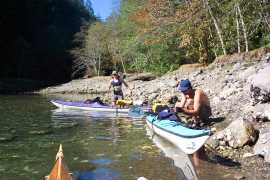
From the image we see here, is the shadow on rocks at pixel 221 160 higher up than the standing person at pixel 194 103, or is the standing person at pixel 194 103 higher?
the standing person at pixel 194 103

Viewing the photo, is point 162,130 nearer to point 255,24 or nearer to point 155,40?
point 255,24

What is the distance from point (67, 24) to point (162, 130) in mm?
59541

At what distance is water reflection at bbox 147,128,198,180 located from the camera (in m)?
9.01

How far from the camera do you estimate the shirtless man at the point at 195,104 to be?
11148 mm

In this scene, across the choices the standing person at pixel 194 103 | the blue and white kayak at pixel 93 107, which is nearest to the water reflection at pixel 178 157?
the standing person at pixel 194 103

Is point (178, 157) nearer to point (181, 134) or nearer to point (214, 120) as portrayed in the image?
point (181, 134)

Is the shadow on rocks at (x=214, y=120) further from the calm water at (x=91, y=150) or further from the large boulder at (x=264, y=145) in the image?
the large boulder at (x=264, y=145)

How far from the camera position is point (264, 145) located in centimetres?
940

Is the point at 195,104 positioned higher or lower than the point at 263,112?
higher

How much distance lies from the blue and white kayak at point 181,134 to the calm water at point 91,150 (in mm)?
243

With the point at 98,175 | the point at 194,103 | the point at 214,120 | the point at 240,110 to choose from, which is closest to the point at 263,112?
the point at 194,103

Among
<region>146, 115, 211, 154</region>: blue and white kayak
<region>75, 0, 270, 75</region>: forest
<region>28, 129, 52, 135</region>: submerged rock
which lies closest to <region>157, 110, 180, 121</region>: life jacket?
<region>146, 115, 211, 154</region>: blue and white kayak

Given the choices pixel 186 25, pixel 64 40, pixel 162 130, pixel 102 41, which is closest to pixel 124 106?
pixel 162 130

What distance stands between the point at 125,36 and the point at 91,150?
3725 centimetres
